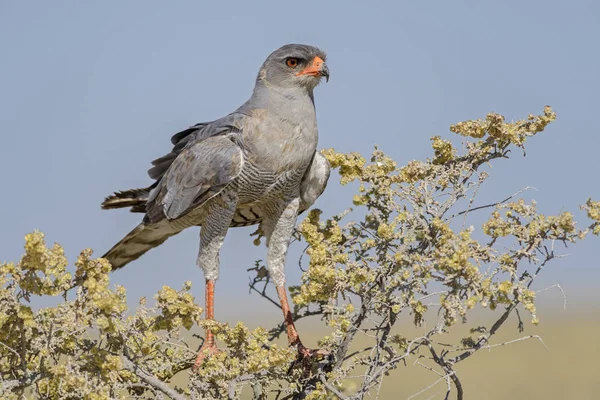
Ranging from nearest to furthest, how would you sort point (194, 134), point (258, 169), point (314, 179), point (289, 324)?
1. point (258, 169)
2. point (289, 324)
3. point (314, 179)
4. point (194, 134)

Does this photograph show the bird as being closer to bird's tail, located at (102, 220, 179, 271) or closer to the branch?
bird's tail, located at (102, 220, 179, 271)

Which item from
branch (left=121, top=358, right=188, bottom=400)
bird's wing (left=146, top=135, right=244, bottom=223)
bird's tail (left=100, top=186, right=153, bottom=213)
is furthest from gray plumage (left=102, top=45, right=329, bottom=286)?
branch (left=121, top=358, right=188, bottom=400)

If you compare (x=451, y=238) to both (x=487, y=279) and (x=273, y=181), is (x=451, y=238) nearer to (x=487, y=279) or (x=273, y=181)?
(x=487, y=279)

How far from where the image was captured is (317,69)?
5219mm

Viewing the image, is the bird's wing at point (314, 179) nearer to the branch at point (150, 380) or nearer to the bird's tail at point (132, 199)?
the bird's tail at point (132, 199)

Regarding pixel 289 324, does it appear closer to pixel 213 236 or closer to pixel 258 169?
pixel 213 236

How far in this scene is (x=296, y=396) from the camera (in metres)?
4.25

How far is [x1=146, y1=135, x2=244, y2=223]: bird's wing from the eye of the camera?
489 centimetres

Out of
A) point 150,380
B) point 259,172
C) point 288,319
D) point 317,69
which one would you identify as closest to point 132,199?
point 259,172

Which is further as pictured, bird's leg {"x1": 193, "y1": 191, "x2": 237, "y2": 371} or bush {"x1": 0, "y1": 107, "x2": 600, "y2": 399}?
bird's leg {"x1": 193, "y1": 191, "x2": 237, "y2": 371}

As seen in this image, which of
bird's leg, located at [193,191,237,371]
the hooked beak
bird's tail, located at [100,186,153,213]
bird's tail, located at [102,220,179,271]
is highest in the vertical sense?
the hooked beak

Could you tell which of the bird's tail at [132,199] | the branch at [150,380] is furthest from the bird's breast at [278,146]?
the branch at [150,380]

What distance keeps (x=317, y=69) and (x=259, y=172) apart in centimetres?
85

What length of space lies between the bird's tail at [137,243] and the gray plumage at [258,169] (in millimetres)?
66
